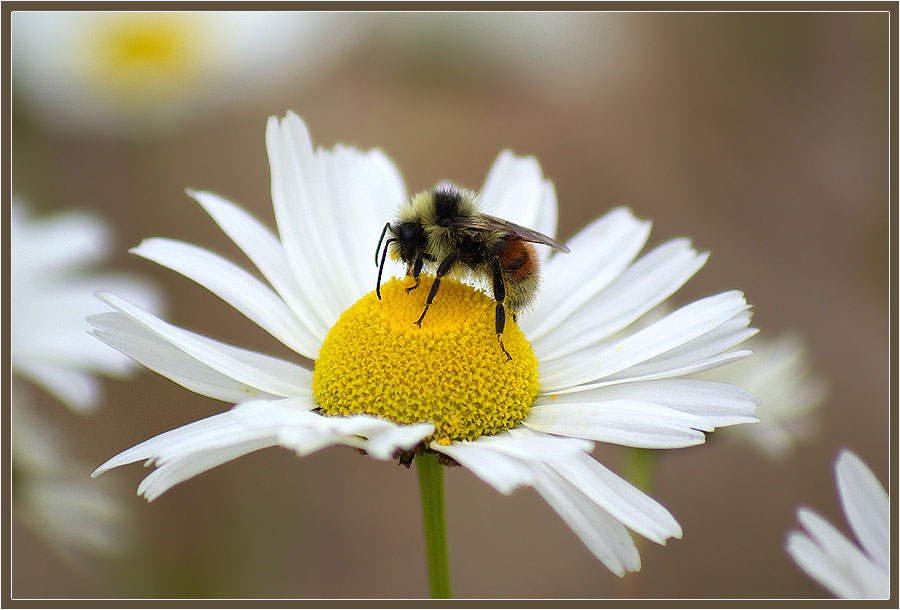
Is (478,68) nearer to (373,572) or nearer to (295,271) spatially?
(373,572)

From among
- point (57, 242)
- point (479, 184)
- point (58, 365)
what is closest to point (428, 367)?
point (58, 365)

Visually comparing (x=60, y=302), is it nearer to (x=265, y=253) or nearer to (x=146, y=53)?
(x=265, y=253)

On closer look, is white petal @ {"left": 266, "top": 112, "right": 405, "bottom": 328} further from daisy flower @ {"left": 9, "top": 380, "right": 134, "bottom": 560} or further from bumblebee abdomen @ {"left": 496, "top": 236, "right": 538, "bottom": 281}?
daisy flower @ {"left": 9, "top": 380, "right": 134, "bottom": 560}

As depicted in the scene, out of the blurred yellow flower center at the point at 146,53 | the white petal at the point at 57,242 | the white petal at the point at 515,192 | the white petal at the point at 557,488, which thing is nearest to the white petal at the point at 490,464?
the white petal at the point at 557,488

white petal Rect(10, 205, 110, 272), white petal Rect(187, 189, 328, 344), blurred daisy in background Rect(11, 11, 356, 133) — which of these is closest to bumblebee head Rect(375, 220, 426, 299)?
white petal Rect(187, 189, 328, 344)

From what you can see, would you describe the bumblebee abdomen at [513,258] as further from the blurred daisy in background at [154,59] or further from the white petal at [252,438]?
the blurred daisy in background at [154,59]

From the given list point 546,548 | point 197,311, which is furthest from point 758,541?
point 197,311

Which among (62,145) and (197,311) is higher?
(62,145)
